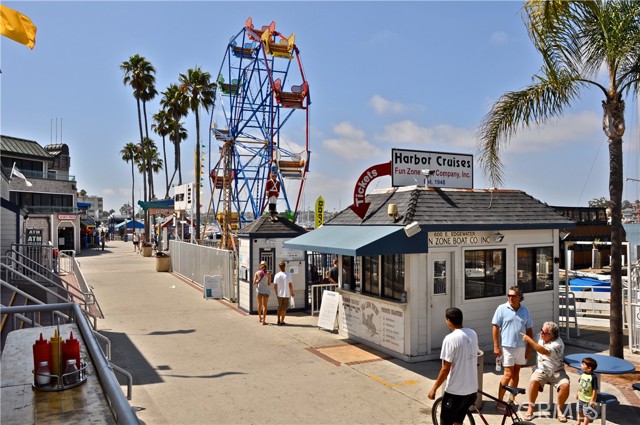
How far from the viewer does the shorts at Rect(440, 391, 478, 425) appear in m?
5.20

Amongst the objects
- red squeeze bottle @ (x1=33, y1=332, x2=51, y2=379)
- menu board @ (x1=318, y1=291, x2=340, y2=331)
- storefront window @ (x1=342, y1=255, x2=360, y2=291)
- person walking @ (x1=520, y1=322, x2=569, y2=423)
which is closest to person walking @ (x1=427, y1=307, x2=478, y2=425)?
person walking @ (x1=520, y1=322, x2=569, y2=423)

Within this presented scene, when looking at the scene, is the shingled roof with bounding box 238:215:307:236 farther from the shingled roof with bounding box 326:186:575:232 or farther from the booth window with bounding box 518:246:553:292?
the booth window with bounding box 518:246:553:292

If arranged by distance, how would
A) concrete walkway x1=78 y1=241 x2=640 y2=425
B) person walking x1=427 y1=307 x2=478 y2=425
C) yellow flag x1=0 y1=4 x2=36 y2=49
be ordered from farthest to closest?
concrete walkway x1=78 y1=241 x2=640 y2=425, yellow flag x1=0 y1=4 x2=36 y2=49, person walking x1=427 y1=307 x2=478 y2=425

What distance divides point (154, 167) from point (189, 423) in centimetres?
7581

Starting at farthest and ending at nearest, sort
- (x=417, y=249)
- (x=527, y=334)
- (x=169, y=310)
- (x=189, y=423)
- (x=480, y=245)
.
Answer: (x=169, y=310), (x=480, y=245), (x=417, y=249), (x=527, y=334), (x=189, y=423)

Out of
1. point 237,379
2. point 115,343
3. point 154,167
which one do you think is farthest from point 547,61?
point 154,167

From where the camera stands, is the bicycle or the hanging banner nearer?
the bicycle

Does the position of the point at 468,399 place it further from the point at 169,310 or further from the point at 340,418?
the point at 169,310

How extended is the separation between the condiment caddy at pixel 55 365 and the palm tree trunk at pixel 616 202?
323 inches

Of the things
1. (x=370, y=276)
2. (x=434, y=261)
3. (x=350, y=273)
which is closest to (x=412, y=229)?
(x=434, y=261)

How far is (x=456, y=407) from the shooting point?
5.20 metres

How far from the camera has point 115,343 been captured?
10734mm

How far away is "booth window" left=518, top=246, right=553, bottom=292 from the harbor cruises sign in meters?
1.96

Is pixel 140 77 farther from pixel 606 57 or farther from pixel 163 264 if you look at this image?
pixel 606 57
